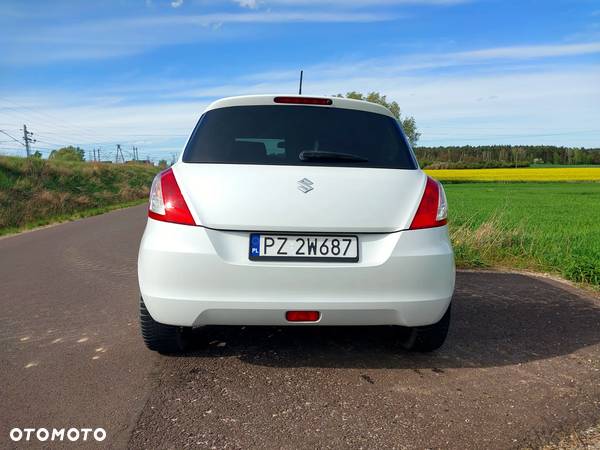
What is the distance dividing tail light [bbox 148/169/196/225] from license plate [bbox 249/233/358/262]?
40 cm

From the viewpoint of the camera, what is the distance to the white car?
2855 mm

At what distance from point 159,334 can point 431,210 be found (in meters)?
1.87

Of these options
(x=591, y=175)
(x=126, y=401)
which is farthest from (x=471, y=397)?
(x=591, y=175)

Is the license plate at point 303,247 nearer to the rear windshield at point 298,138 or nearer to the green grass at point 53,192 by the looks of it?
the rear windshield at point 298,138

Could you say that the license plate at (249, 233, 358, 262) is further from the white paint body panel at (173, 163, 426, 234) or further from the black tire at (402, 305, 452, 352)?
the black tire at (402, 305, 452, 352)

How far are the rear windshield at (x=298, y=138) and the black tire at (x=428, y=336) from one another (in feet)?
3.43

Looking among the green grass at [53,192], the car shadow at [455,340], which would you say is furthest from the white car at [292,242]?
the green grass at [53,192]

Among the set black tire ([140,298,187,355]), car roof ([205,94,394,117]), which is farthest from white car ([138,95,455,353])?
car roof ([205,94,394,117])

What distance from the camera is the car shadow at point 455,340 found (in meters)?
3.45

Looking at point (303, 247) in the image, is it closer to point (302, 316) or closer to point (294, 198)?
point (294, 198)

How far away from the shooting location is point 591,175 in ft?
179

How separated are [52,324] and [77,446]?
7.19 feet

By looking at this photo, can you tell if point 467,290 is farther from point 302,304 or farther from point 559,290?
point 302,304

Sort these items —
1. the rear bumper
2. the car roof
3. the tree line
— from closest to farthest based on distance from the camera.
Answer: the rear bumper, the car roof, the tree line
